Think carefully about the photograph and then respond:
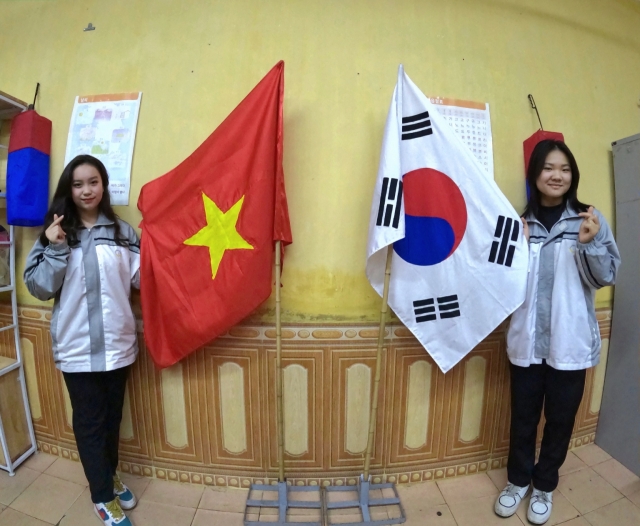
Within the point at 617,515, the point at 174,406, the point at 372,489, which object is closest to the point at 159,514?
the point at 174,406

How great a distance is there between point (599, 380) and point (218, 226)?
212 centimetres

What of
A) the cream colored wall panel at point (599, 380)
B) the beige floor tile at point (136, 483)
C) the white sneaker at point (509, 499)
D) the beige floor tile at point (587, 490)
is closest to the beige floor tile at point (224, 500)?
the beige floor tile at point (136, 483)

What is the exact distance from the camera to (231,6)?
→ 147cm

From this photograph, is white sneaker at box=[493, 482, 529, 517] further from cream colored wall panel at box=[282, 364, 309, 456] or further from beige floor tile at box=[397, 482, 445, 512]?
cream colored wall panel at box=[282, 364, 309, 456]

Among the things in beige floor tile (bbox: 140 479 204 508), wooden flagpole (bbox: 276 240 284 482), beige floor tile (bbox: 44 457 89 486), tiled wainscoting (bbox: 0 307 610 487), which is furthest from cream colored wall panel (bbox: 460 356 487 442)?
beige floor tile (bbox: 44 457 89 486)

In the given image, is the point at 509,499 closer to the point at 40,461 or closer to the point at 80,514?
the point at 80,514

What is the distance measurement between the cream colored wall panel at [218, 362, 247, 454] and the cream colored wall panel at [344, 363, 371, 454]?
49 cm

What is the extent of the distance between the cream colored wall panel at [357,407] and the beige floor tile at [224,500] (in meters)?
0.54

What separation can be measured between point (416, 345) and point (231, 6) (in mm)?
1745

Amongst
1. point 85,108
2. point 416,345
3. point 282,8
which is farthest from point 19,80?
point 416,345

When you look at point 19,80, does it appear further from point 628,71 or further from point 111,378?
point 628,71

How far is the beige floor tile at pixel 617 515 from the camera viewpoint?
1.38 metres

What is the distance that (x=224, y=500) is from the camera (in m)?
1.51

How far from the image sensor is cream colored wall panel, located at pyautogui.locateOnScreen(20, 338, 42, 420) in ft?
5.46
